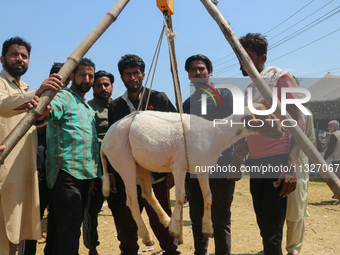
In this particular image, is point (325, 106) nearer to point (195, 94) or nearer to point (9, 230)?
point (195, 94)

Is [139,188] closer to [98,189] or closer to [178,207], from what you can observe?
[98,189]

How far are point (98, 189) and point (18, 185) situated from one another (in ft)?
3.15

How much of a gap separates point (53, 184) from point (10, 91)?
3.46 ft

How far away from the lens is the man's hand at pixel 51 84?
2.68 metres

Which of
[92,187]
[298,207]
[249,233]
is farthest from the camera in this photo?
[249,233]

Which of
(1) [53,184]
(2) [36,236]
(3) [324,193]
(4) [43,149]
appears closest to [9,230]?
(2) [36,236]

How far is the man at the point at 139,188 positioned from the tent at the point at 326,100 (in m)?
11.5

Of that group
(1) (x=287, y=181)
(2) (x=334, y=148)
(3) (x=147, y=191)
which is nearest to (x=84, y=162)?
(3) (x=147, y=191)

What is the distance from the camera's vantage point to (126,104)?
356cm

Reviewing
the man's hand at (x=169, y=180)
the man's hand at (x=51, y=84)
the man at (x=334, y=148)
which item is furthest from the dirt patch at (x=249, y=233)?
the man's hand at (x=51, y=84)

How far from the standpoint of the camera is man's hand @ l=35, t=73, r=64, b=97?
2.68m

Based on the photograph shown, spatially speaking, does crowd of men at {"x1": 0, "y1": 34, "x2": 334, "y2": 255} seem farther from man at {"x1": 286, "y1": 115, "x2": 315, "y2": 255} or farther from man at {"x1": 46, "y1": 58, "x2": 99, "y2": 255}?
man at {"x1": 286, "y1": 115, "x2": 315, "y2": 255}

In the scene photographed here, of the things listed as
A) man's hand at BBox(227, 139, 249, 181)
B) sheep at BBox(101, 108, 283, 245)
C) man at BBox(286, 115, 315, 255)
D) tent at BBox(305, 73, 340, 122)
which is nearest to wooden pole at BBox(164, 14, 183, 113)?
sheep at BBox(101, 108, 283, 245)

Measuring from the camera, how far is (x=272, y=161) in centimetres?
311
